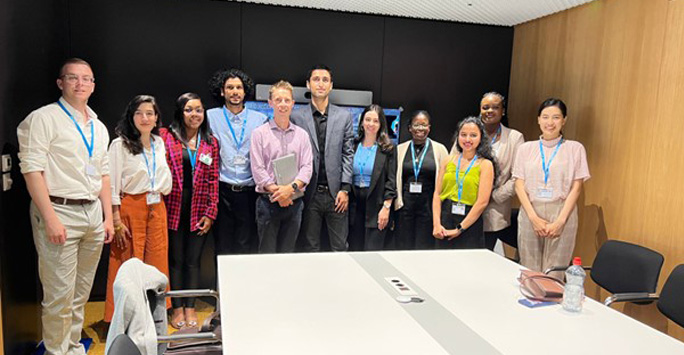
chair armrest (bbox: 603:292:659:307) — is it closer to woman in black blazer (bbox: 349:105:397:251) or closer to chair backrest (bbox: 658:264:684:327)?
chair backrest (bbox: 658:264:684:327)

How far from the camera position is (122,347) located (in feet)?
4.64

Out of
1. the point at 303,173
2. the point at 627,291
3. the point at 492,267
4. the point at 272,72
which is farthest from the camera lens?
the point at 272,72

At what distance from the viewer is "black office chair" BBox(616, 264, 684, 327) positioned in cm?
252

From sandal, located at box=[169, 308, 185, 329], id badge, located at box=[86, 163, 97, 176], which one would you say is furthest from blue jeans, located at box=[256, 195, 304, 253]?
id badge, located at box=[86, 163, 97, 176]

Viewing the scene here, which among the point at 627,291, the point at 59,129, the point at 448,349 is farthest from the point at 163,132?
the point at 627,291

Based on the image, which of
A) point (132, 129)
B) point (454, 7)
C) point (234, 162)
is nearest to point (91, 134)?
point (132, 129)

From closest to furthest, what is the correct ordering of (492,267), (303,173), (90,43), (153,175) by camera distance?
(492,267) → (153,175) → (303,173) → (90,43)

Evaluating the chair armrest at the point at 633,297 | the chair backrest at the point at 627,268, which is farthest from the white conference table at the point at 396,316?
the chair backrest at the point at 627,268

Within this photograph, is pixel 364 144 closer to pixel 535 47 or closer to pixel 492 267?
pixel 492 267

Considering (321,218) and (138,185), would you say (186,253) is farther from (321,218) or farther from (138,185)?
(321,218)

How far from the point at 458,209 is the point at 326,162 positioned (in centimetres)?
115

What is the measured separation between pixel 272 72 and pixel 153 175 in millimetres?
1652

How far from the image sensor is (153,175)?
3508mm

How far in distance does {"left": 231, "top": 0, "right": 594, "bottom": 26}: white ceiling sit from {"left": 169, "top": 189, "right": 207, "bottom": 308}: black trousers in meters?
2.11
